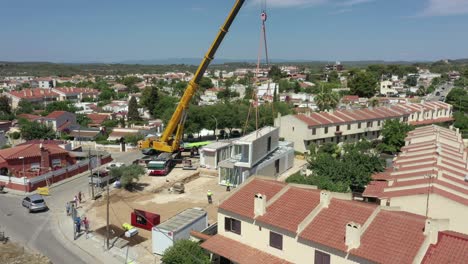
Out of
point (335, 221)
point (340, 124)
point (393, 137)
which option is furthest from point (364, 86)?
point (335, 221)

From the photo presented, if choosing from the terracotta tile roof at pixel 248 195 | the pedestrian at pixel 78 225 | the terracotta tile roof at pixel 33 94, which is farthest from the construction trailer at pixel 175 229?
the terracotta tile roof at pixel 33 94

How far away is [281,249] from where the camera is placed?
64.4ft

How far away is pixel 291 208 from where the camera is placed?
20.8 meters

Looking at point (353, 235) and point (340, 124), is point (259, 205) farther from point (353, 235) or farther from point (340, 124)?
point (340, 124)

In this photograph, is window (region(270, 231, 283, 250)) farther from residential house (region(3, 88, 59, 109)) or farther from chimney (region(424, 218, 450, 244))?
residential house (region(3, 88, 59, 109))

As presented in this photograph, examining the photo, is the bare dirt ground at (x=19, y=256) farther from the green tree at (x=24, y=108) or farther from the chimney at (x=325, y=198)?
the green tree at (x=24, y=108)

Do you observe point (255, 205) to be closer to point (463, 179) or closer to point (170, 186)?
point (463, 179)

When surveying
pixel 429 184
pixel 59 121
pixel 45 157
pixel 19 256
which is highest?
pixel 429 184

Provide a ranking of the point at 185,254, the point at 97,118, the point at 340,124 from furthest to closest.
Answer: the point at 97,118
the point at 340,124
the point at 185,254

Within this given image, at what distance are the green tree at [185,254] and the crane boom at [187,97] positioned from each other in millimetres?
23859

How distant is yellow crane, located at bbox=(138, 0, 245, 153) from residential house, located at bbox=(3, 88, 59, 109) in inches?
2789

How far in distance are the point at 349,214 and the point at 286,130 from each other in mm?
34066

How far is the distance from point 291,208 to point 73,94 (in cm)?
10890

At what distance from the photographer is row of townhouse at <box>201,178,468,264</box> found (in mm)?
16656
